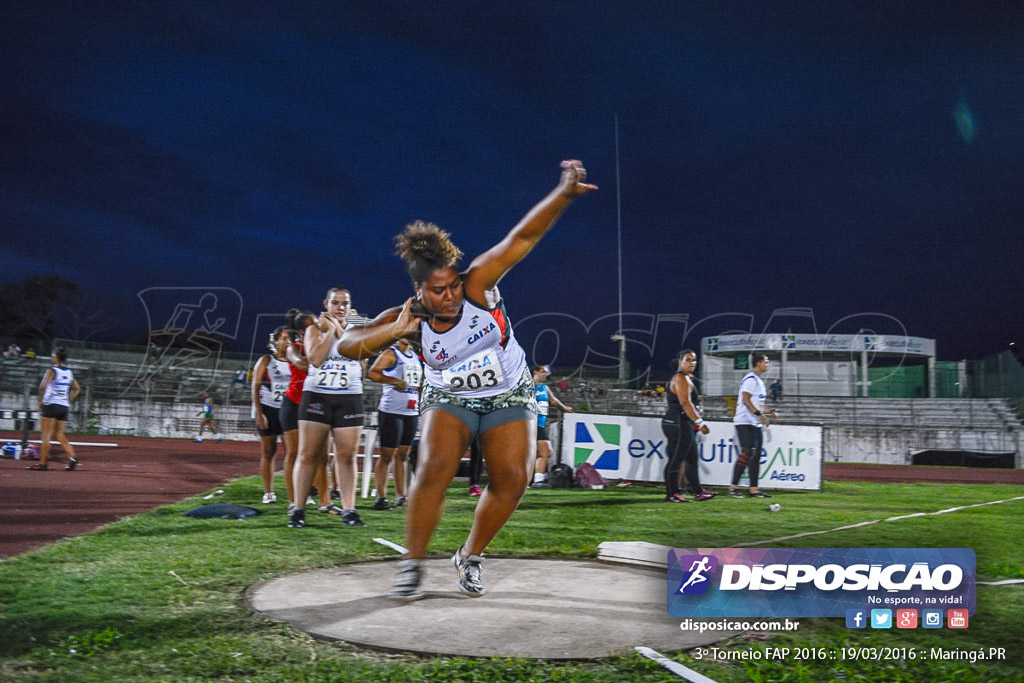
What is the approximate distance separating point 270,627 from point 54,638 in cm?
92

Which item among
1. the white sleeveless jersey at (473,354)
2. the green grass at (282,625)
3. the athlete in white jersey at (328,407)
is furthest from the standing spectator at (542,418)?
the white sleeveless jersey at (473,354)

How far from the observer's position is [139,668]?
9.68 ft

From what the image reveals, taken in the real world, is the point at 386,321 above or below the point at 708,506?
above

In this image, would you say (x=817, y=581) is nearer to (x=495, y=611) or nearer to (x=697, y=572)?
(x=697, y=572)

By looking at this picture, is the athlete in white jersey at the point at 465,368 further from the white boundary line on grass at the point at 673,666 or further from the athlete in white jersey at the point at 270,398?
the athlete in white jersey at the point at 270,398

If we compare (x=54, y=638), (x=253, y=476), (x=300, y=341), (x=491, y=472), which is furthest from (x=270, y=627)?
(x=253, y=476)

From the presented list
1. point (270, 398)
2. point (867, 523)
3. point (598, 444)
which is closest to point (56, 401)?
point (270, 398)

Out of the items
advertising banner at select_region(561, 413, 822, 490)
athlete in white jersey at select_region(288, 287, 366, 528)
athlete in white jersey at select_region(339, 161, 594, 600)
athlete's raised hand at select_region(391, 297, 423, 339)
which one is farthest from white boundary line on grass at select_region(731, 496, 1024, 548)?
athlete's raised hand at select_region(391, 297, 423, 339)

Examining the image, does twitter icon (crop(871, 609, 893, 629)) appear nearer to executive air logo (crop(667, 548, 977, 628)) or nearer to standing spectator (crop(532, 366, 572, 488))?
executive air logo (crop(667, 548, 977, 628))

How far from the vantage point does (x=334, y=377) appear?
688 centimetres

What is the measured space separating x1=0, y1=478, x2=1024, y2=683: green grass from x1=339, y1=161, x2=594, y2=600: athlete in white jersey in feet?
3.66

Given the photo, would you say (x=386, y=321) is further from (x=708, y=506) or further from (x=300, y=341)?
(x=708, y=506)

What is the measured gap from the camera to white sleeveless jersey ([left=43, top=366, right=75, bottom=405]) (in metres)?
12.2

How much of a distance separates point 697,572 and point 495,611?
1.08m
